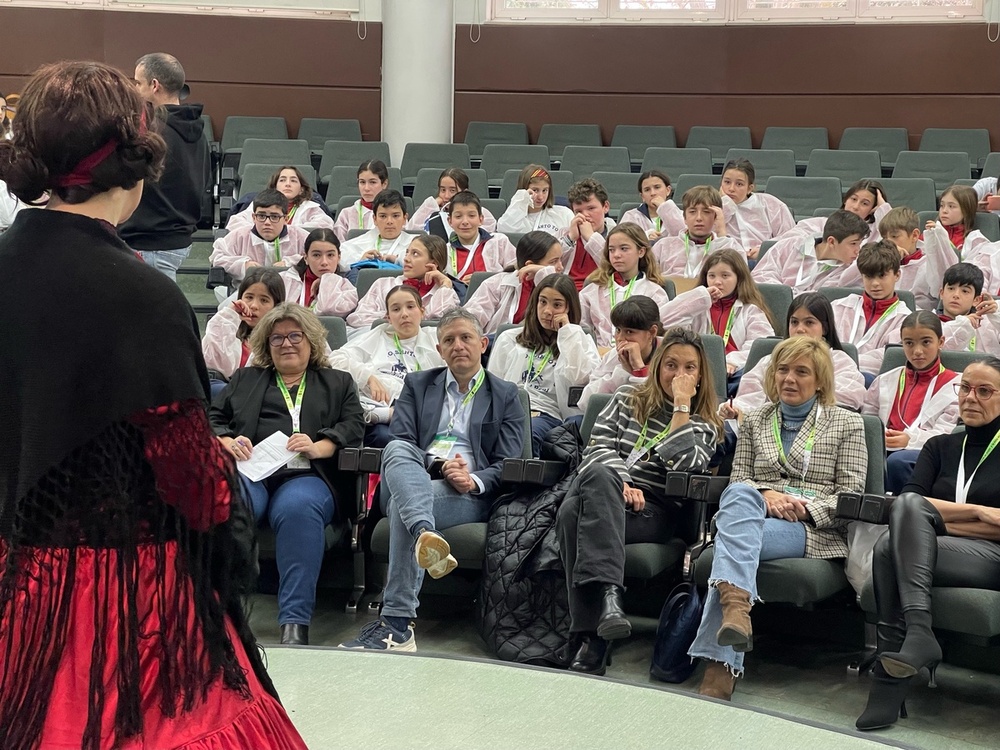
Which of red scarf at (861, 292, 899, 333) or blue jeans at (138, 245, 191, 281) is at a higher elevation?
blue jeans at (138, 245, 191, 281)

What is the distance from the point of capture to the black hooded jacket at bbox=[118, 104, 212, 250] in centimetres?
359

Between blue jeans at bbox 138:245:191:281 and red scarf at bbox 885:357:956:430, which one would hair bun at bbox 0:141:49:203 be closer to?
blue jeans at bbox 138:245:191:281

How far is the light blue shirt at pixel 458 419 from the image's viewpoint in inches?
149

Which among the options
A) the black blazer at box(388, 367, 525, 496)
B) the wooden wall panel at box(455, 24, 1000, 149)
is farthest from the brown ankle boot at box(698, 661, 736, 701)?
the wooden wall panel at box(455, 24, 1000, 149)

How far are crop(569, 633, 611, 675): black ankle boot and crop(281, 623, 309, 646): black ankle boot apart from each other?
0.78 meters

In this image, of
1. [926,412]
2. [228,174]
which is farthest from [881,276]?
[228,174]

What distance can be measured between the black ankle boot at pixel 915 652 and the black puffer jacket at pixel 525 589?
0.87 meters

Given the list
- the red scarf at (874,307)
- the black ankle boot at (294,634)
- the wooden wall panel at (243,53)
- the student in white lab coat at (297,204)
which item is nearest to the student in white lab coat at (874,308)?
the red scarf at (874,307)

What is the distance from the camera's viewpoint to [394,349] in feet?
14.7

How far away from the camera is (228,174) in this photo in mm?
7566

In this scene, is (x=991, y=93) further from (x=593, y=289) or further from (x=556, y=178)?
(x=593, y=289)

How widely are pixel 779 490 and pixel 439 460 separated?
3.46ft

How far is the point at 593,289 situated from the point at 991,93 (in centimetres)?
498

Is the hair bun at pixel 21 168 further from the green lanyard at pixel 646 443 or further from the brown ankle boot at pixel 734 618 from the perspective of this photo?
the green lanyard at pixel 646 443
